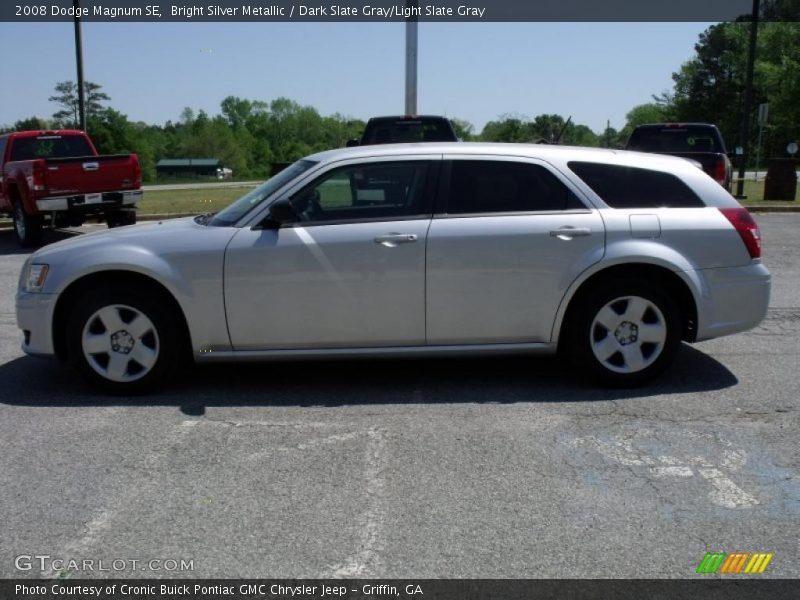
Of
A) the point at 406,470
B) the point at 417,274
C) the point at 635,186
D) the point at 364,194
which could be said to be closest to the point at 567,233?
the point at 635,186

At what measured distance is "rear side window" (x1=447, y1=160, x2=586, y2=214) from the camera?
558 centimetres

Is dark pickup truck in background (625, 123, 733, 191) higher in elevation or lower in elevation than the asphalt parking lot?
higher

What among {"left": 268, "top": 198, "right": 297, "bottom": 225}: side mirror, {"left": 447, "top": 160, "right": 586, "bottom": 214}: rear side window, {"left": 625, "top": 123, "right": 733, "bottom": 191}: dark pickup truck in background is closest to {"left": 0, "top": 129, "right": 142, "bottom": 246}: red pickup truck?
{"left": 625, "top": 123, "right": 733, "bottom": 191}: dark pickup truck in background

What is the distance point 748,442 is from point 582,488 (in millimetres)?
1235

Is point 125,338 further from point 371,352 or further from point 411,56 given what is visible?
point 411,56

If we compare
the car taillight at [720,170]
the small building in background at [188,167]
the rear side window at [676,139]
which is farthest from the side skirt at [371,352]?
the small building in background at [188,167]

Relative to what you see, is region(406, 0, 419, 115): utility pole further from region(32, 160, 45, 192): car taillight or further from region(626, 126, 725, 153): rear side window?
region(32, 160, 45, 192): car taillight

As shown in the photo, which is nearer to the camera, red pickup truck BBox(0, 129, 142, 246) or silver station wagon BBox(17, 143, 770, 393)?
silver station wagon BBox(17, 143, 770, 393)

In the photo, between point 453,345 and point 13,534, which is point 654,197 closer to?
point 453,345

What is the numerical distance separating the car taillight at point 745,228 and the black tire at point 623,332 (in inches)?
26.2
